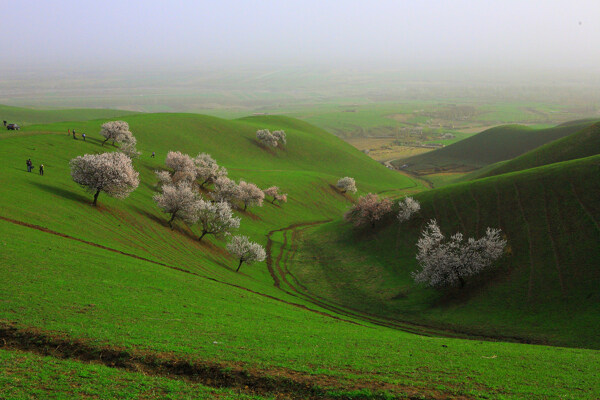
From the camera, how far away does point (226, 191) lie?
347 feet

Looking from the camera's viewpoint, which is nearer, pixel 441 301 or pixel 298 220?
pixel 441 301

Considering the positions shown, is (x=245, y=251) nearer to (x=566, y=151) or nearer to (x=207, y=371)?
(x=207, y=371)

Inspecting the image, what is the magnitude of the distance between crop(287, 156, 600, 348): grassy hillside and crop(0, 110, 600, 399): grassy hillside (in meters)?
6.65

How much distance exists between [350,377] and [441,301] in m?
39.6

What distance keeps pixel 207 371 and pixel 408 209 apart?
69336 millimetres

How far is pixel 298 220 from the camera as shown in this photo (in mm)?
121312

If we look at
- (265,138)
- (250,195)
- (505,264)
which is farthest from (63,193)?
(265,138)

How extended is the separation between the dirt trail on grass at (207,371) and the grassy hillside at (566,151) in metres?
112

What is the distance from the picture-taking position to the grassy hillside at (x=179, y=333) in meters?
23.0

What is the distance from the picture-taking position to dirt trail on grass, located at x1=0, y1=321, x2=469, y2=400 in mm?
22520

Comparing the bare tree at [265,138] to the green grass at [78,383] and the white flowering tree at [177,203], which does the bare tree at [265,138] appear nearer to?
the white flowering tree at [177,203]

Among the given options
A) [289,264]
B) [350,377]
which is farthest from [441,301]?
[350,377]

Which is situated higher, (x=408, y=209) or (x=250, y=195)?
(x=408, y=209)

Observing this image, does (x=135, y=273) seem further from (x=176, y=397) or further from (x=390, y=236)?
(x=390, y=236)
